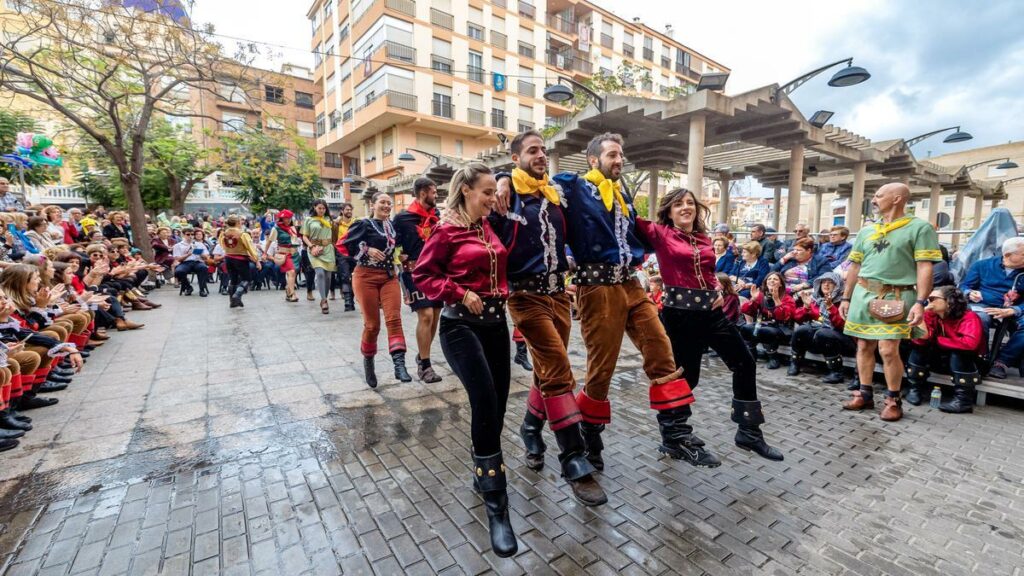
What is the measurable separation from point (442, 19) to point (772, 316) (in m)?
31.6

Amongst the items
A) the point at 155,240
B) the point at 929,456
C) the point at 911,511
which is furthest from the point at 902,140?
the point at 155,240

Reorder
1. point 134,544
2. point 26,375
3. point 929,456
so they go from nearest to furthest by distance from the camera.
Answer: point 134,544 → point 929,456 → point 26,375

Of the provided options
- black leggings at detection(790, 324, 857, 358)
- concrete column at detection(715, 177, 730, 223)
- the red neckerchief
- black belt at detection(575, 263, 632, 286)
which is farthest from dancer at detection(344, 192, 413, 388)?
concrete column at detection(715, 177, 730, 223)

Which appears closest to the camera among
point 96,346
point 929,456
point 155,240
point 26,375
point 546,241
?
point 546,241

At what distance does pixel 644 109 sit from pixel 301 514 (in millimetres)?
10527

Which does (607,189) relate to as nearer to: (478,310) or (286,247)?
(478,310)

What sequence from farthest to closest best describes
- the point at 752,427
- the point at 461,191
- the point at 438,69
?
the point at 438,69, the point at 752,427, the point at 461,191

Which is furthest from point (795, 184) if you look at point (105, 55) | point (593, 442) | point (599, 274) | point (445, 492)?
point (105, 55)

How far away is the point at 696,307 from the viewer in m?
3.32

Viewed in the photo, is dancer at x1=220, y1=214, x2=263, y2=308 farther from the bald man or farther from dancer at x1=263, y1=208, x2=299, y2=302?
the bald man

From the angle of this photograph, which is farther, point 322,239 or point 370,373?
point 322,239

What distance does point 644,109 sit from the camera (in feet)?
35.4

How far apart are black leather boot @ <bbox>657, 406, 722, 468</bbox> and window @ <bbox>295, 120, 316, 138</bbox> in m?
44.7

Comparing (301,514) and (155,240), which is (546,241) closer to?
(301,514)
